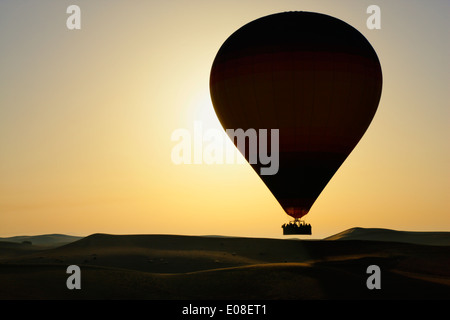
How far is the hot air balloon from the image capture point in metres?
44.2

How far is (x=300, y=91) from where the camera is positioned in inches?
1736

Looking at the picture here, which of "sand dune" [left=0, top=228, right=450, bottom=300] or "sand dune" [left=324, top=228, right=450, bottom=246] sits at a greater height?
"sand dune" [left=324, top=228, right=450, bottom=246]

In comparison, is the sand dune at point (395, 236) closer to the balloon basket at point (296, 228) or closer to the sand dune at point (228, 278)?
the sand dune at point (228, 278)

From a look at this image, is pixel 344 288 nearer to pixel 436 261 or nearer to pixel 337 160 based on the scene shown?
pixel 337 160

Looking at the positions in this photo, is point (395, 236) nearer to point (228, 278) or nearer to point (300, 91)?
point (228, 278)

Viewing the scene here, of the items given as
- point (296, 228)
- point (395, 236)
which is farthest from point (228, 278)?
point (395, 236)

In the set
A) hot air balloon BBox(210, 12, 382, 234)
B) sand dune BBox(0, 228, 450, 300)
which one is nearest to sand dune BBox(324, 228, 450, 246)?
sand dune BBox(0, 228, 450, 300)

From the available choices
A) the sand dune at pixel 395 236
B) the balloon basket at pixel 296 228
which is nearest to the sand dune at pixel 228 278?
the balloon basket at pixel 296 228

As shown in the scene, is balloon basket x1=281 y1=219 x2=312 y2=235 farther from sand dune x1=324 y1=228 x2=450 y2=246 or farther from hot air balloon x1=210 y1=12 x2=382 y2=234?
sand dune x1=324 y1=228 x2=450 y2=246
